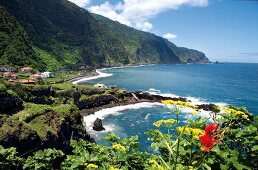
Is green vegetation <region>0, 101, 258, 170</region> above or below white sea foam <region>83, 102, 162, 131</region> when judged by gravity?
above

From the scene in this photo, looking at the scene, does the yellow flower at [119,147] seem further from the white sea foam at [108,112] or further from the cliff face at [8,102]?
the white sea foam at [108,112]

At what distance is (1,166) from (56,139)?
34459 mm

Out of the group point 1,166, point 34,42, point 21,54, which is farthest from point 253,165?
point 34,42

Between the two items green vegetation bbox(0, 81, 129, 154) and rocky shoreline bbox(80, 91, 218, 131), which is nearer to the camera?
green vegetation bbox(0, 81, 129, 154)

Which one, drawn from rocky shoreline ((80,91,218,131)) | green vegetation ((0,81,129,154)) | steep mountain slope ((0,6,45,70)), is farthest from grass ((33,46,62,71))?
green vegetation ((0,81,129,154))

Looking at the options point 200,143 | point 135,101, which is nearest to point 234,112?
point 200,143

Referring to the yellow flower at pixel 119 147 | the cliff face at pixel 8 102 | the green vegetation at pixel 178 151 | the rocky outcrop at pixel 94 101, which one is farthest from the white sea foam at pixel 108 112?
the yellow flower at pixel 119 147

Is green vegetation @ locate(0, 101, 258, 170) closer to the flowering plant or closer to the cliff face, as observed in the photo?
the flowering plant

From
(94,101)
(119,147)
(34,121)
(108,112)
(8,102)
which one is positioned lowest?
(108,112)

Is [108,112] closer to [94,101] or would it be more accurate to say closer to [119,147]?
[94,101]

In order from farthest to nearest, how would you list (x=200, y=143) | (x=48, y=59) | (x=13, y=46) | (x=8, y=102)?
1. (x=48, y=59)
2. (x=13, y=46)
3. (x=8, y=102)
4. (x=200, y=143)

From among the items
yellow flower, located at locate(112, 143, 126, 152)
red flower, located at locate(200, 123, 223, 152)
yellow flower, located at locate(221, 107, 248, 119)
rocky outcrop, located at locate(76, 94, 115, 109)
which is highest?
red flower, located at locate(200, 123, 223, 152)

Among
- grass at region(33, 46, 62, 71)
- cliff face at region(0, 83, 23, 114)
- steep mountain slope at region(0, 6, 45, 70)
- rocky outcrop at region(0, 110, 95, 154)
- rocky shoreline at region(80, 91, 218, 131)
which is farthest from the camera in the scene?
grass at region(33, 46, 62, 71)

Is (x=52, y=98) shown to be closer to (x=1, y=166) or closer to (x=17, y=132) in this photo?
(x=17, y=132)
